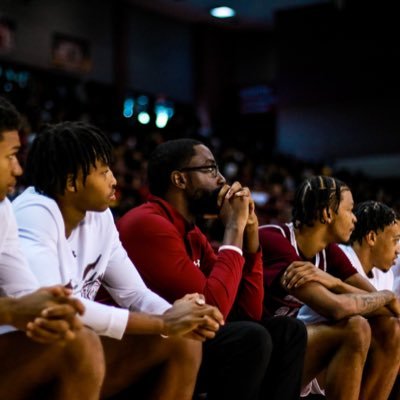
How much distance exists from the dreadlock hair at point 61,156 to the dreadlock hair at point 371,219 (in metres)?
1.65

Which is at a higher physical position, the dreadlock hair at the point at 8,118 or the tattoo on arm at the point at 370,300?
the dreadlock hair at the point at 8,118

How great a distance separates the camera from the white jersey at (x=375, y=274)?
3.51 meters

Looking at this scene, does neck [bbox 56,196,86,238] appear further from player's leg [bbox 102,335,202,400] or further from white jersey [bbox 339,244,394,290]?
white jersey [bbox 339,244,394,290]

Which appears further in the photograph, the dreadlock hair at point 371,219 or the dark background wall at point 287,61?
the dark background wall at point 287,61

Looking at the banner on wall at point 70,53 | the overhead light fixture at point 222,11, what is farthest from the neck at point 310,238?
the banner on wall at point 70,53

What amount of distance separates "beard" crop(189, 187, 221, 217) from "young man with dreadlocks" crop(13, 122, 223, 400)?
0.44m

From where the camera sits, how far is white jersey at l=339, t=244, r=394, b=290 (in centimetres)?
351

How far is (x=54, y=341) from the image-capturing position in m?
1.69

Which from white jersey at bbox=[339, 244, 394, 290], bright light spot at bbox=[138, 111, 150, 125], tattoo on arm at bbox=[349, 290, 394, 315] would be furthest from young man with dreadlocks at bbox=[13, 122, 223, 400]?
bright light spot at bbox=[138, 111, 150, 125]

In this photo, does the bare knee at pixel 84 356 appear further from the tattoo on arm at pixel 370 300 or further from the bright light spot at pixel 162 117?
the bright light spot at pixel 162 117

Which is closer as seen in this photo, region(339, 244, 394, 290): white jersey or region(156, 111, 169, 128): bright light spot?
region(339, 244, 394, 290): white jersey

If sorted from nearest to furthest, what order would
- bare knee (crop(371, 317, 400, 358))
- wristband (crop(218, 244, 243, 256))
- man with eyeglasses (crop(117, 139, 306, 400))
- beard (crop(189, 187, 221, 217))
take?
man with eyeglasses (crop(117, 139, 306, 400))
wristband (crop(218, 244, 243, 256))
beard (crop(189, 187, 221, 217))
bare knee (crop(371, 317, 400, 358))

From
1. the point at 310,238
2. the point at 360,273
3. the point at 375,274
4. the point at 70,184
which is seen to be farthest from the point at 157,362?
the point at 375,274

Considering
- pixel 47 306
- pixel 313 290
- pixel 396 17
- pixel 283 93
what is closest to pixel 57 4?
pixel 283 93
